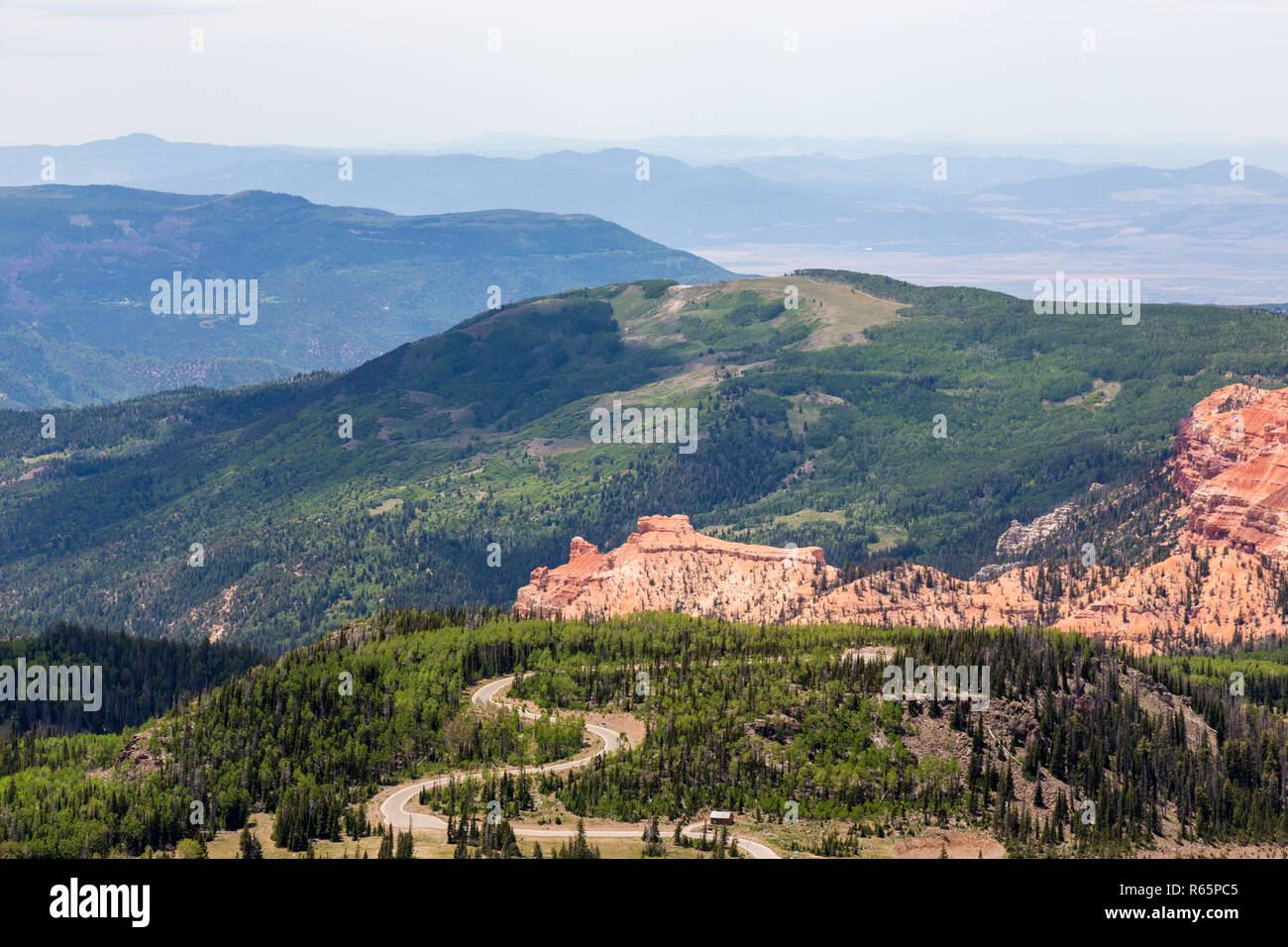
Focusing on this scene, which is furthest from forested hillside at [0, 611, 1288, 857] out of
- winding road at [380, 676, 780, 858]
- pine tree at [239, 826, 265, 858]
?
pine tree at [239, 826, 265, 858]

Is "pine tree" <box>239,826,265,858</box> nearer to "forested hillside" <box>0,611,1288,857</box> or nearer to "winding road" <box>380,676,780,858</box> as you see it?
"forested hillside" <box>0,611,1288,857</box>

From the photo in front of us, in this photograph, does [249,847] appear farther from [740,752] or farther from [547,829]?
[740,752]

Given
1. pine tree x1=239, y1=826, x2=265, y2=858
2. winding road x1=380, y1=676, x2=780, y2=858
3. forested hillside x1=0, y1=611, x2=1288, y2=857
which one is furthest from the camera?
forested hillside x1=0, y1=611, x2=1288, y2=857

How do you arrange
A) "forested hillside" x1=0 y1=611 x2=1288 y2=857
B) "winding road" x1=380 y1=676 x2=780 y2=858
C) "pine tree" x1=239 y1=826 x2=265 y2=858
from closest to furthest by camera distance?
"pine tree" x1=239 y1=826 x2=265 y2=858
"winding road" x1=380 y1=676 x2=780 y2=858
"forested hillside" x1=0 y1=611 x2=1288 y2=857

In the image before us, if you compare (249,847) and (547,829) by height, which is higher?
(249,847)

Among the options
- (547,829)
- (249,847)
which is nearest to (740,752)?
(547,829)

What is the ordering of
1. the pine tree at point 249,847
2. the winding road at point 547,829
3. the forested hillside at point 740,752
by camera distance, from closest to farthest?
the pine tree at point 249,847, the winding road at point 547,829, the forested hillside at point 740,752

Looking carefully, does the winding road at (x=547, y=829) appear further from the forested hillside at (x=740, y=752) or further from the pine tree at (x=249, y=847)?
the pine tree at (x=249, y=847)

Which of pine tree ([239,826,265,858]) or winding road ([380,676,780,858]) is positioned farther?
winding road ([380,676,780,858])

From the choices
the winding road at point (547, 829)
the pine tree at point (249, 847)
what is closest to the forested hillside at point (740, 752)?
the winding road at point (547, 829)

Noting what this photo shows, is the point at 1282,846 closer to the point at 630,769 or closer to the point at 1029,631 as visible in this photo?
the point at 1029,631
